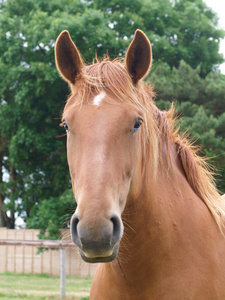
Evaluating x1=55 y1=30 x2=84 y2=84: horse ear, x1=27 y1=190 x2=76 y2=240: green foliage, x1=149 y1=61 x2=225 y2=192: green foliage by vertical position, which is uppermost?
x1=55 y1=30 x2=84 y2=84: horse ear

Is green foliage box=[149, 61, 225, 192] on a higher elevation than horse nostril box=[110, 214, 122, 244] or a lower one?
lower

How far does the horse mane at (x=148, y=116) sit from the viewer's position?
2.31m

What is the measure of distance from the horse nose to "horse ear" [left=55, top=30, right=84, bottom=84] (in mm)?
1089

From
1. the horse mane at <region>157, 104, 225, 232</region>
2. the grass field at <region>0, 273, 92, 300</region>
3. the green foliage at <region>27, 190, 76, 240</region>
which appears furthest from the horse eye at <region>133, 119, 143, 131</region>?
the green foliage at <region>27, 190, 76, 240</region>

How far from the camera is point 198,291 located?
2264mm

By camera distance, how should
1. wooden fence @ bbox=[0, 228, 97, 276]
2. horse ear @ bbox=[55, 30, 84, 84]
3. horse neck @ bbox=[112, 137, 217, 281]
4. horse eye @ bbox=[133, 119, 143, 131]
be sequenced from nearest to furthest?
horse eye @ bbox=[133, 119, 143, 131]
horse neck @ bbox=[112, 137, 217, 281]
horse ear @ bbox=[55, 30, 84, 84]
wooden fence @ bbox=[0, 228, 97, 276]

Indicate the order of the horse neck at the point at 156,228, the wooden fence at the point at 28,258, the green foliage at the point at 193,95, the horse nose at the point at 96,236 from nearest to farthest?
the horse nose at the point at 96,236 < the horse neck at the point at 156,228 < the green foliage at the point at 193,95 < the wooden fence at the point at 28,258

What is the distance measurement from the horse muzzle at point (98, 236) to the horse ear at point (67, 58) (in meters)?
1.09

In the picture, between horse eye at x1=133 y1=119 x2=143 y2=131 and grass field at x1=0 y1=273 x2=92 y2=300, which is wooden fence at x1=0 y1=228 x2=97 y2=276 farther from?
horse eye at x1=133 y1=119 x2=143 y2=131

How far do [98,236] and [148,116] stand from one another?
39.9 inches

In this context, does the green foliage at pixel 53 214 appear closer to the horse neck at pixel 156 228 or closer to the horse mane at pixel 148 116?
the horse mane at pixel 148 116

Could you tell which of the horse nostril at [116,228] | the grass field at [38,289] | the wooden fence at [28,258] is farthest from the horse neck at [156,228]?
the wooden fence at [28,258]

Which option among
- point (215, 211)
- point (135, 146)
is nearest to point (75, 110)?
point (135, 146)

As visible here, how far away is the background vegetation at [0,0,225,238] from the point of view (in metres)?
13.6
